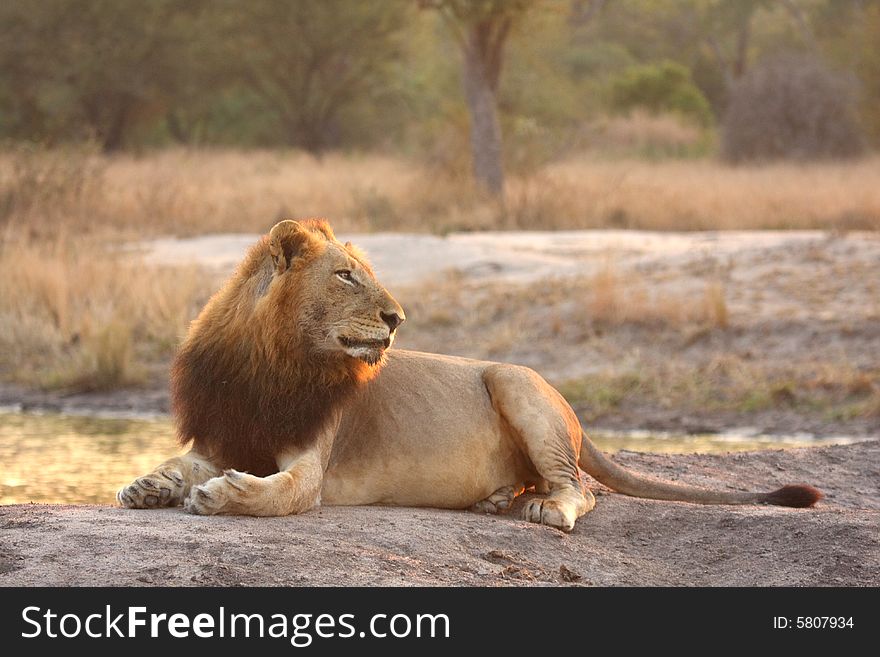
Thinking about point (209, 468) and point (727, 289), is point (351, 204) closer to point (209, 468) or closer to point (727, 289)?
point (727, 289)

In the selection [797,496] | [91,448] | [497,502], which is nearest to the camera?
[497,502]

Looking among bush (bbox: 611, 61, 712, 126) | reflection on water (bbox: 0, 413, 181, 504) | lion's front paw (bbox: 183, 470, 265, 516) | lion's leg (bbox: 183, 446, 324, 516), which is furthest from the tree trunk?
bush (bbox: 611, 61, 712, 126)

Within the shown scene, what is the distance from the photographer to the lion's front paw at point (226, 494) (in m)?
4.94

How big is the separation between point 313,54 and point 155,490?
3104 centimetres

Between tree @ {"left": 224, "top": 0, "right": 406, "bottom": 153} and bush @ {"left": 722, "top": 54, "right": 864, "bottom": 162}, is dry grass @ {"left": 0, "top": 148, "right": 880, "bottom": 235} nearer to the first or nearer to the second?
bush @ {"left": 722, "top": 54, "right": 864, "bottom": 162}

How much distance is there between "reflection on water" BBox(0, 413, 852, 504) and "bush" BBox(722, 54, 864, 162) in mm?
18623

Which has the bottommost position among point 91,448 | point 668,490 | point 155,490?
point 91,448

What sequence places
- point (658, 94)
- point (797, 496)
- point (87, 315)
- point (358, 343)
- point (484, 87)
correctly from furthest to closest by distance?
point (658, 94)
point (484, 87)
point (87, 315)
point (797, 496)
point (358, 343)

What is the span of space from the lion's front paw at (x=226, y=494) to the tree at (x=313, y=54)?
Answer: 3062cm

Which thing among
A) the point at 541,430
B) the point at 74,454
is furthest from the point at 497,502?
the point at 74,454

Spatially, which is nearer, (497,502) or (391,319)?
(391,319)

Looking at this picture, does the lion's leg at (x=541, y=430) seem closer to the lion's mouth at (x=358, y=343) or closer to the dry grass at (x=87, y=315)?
the lion's mouth at (x=358, y=343)

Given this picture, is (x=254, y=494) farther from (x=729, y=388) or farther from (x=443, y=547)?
(x=729, y=388)

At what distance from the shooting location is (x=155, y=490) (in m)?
5.22
